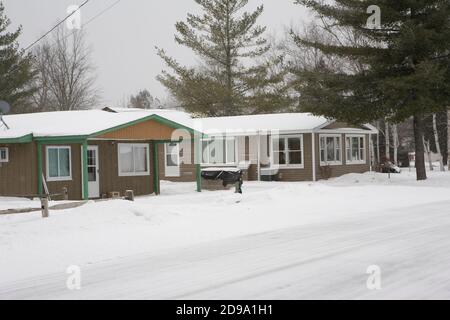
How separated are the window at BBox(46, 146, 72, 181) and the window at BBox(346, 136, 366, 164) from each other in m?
18.1

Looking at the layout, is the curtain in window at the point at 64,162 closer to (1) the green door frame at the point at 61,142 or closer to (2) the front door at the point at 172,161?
(1) the green door frame at the point at 61,142

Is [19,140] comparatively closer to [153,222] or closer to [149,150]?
[149,150]

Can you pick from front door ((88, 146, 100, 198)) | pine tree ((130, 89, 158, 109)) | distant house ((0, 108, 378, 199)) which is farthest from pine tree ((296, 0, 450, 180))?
pine tree ((130, 89, 158, 109))

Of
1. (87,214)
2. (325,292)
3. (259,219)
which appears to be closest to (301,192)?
(259,219)

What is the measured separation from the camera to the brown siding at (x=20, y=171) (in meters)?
22.7

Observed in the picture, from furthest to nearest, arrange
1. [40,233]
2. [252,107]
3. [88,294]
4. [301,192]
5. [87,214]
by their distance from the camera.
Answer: [252,107] → [301,192] → [87,214] → [40,233] → [88,294]

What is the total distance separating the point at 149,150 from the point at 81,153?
398cm

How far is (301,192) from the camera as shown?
21688mm

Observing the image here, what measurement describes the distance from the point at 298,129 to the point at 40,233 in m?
21.8

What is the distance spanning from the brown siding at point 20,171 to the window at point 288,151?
1514 centimetres

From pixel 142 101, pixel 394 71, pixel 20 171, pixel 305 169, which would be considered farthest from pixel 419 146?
pixel 142 101

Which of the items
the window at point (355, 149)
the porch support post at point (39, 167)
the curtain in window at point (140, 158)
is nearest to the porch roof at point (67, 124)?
the porch support post at point (39, 167)

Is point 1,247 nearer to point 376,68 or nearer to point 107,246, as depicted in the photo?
point 107,246
